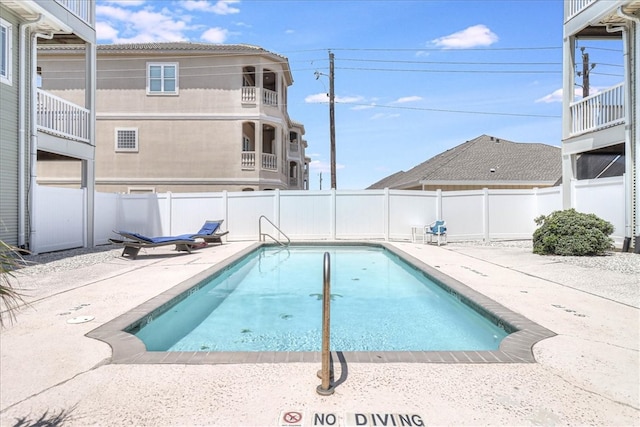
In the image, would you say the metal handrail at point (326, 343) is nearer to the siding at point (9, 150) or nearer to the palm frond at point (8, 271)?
the palm frond at point (8, 271)

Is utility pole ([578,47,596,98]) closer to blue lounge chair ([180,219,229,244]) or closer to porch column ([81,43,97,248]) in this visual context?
blue lounge chair ([180,219,229,244])

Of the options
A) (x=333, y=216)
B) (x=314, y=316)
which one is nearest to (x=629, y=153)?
(x=333, y=216)

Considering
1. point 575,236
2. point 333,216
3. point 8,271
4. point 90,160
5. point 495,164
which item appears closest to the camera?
point 8,271

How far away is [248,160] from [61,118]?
9.62 meters

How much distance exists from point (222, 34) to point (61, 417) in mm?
24620

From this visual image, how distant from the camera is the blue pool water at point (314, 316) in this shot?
15.7 feet

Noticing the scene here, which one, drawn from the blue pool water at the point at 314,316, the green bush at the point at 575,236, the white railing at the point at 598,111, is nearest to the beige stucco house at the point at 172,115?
the blue pool water at the point at 314,316

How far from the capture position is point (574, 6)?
13.1 meters

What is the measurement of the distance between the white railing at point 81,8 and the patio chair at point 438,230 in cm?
1443

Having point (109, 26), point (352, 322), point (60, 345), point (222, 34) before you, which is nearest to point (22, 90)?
point (109, 26)

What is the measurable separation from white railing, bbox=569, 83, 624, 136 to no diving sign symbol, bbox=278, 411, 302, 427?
13258 millimetres

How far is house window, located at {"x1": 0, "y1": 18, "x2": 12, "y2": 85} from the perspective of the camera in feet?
33.1

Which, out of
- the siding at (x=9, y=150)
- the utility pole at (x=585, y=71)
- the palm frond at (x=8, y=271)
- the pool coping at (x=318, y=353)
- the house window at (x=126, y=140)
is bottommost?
the pool coping at (x=318, y=353)

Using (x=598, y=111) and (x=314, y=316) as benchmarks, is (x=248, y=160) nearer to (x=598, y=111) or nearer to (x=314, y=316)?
(x=598, y=111)
